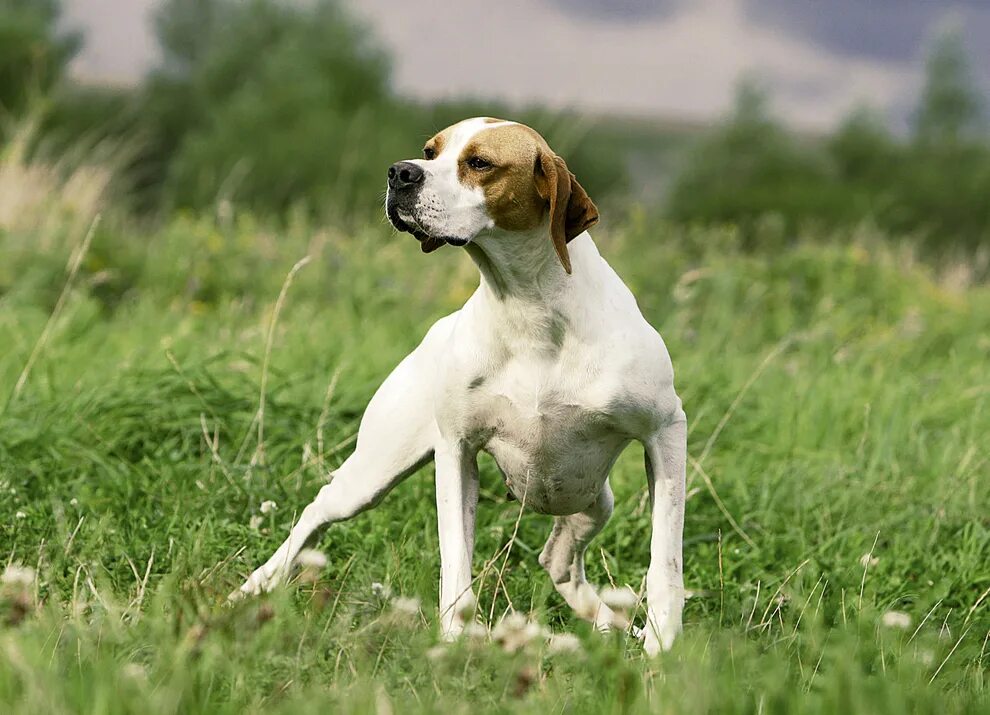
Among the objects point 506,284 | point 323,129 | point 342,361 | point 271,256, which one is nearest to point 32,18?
point 323,129

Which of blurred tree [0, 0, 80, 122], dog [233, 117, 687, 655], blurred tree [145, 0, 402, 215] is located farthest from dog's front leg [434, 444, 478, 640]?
blurred tree [0, 0, 80, 122]

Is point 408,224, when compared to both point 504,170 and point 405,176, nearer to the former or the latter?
point 405,176

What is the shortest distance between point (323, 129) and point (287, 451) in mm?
30154

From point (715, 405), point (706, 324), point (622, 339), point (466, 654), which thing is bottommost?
point (706, 324)

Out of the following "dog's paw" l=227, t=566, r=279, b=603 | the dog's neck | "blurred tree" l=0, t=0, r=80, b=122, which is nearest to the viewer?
the dog's neck

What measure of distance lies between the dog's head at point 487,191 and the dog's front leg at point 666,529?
1.92 feet

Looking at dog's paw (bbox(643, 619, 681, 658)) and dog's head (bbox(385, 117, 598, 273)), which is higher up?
dog's head (bbox(385, 117, 598, 273))

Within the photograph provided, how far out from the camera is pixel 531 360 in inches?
126

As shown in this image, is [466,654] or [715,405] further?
[715,405]

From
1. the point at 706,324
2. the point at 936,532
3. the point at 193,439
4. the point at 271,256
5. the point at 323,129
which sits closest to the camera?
the point at 936,532

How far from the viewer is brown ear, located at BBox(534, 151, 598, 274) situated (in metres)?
3.02

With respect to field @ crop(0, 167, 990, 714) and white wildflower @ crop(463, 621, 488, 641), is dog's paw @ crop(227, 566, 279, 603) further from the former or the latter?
white wildflower @ crop(463, 621, 488, 641)

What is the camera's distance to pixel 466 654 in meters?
2.46

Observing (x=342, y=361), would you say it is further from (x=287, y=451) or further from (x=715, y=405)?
(x=715, y=405)
